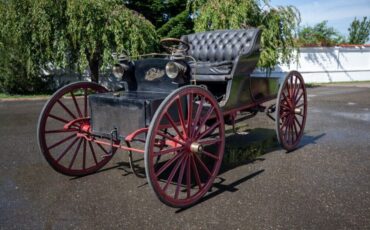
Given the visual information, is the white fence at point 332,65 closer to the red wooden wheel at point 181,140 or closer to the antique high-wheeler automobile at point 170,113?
the antique high-wheeler automobile at point 170,113

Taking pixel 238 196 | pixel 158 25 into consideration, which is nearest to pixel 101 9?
pixel 158 25

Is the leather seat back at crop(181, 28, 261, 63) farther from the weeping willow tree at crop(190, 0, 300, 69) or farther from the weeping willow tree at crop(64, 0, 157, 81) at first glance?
the weeping willow tree at crop(190, 0, 300, 69)

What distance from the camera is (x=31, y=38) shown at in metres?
13.7

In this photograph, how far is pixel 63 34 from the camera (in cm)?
1364

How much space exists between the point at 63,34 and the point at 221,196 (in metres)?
11.6

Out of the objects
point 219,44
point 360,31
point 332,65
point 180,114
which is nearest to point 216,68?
point 180,114

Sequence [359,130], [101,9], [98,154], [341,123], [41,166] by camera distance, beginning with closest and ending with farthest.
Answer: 1. [41,166]
2. [98,154]
3. [359,130]
4. [341,123]
5. [101,9]

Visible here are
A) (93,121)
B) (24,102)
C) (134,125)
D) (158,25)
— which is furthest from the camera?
(158,25)

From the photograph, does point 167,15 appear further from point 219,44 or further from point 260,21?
point 219,44

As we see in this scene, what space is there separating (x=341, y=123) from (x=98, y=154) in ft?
17.8

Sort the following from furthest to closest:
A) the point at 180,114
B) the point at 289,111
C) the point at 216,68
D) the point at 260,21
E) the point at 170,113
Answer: the point at 260,21 < the point at 289,111 < the point at 216,68 < the point at 170,113 < the point at 180,114

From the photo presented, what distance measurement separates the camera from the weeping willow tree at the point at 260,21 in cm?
1531

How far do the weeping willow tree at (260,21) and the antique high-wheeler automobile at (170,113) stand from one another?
9.92 metres

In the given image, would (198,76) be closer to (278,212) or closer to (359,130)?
(278,212)
